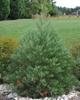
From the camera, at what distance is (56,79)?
16.0 feet

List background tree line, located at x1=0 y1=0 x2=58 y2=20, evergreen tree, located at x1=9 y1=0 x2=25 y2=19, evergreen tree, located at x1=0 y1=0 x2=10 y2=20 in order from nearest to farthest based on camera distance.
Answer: evergreen tree, located at x1=0 y1=0 x2=10 y2=20
background tree line, located at x1=0 y1=0 x2=58 y2=20
evergreen tree, located at x1=9 y1=0 x2=25 y2=19

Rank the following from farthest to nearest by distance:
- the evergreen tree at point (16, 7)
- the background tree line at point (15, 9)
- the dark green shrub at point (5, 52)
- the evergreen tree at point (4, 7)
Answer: the evergreen tree at point (16, 7)
the background tree line at point (15, 9)
the evergreen tree at point (4, 7)
the dark green shrub at point (5, 52)

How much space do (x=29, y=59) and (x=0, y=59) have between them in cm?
148

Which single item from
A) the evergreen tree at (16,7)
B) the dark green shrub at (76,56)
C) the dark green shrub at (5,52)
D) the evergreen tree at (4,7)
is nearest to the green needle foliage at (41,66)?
the dark green shrub at (76,56)

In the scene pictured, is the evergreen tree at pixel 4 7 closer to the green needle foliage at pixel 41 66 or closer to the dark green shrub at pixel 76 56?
the dark green shrub at pixel 76 56

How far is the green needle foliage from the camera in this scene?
470 centimetres

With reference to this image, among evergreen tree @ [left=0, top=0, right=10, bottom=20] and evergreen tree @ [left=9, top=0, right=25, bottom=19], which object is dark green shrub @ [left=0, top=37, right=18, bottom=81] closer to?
evergreen tree @ [left=0, top=0, right=10, bottom=20]

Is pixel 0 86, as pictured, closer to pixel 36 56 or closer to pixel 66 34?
pixel 36 56

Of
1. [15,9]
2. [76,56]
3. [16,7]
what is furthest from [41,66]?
[15,9]

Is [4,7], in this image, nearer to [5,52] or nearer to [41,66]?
[5,52]

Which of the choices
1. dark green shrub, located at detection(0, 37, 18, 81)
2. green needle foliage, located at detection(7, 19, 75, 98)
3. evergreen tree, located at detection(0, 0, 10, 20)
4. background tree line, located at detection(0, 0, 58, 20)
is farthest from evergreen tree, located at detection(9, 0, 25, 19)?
green needle foliage, located at detection(7, 19, 75, 98)

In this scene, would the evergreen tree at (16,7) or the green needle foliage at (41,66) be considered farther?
the evergreen tree at (16,7)

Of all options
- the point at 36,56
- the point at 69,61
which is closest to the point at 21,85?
the point at 36,56

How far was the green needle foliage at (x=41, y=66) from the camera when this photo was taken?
15.4ft
